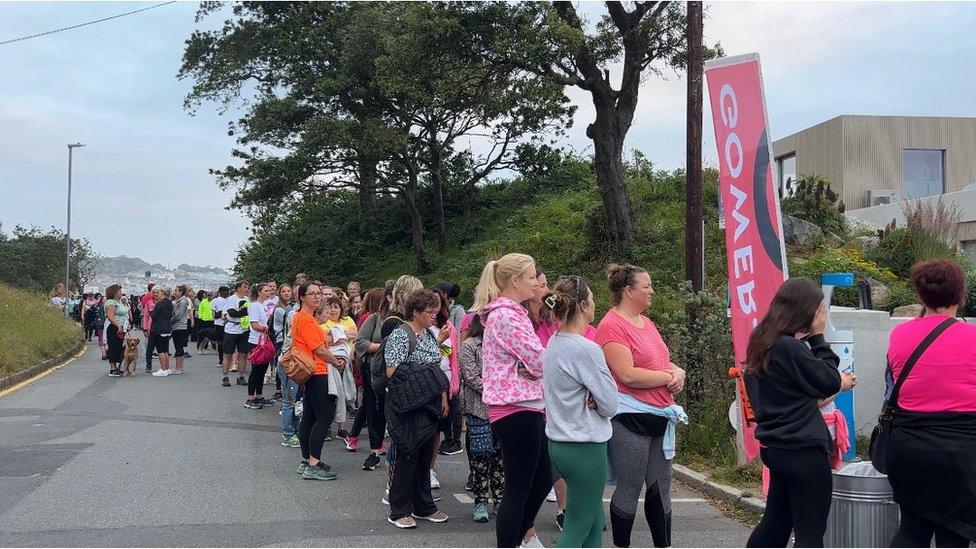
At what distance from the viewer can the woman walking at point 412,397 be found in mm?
6133

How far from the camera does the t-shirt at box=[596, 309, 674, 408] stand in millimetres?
4824

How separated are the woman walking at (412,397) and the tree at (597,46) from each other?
1042 cm

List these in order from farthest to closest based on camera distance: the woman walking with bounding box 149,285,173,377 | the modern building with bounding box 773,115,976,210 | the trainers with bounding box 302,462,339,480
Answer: the modern building with bounding box 773,115,976,210 → the woman walking with bounding box 149,285,173,377 → the trainers with bounding box 302,462,339,480

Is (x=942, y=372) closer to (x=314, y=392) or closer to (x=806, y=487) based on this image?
(x=806, y=487)

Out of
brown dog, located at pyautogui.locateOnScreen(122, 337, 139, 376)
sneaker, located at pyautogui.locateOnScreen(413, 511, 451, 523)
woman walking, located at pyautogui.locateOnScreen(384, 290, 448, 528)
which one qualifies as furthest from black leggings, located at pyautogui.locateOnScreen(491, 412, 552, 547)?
brown dog, located at pyautogui.locateOnScreen(122, 337, 139, 376)

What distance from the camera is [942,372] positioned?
4.02 m

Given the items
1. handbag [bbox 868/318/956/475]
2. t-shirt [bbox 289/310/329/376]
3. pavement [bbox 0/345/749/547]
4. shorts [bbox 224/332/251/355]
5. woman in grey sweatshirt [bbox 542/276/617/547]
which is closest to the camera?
handbag [bbox 868/318/956/475]

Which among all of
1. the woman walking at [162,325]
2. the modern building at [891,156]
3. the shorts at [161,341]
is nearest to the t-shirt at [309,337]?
the woman walking at [162,325]

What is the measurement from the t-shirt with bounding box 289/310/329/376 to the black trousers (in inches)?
57.9

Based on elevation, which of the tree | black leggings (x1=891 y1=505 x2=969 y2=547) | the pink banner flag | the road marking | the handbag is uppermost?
the tree

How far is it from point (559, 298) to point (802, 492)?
1.62m

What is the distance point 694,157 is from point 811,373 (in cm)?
656

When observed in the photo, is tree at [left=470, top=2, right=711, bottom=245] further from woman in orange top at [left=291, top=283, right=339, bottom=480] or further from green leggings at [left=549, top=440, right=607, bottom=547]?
green leggings at [left=549, top=440, right=607, bottom=547]

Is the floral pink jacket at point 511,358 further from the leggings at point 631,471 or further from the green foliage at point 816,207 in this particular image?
the green foliage at point 816,207
